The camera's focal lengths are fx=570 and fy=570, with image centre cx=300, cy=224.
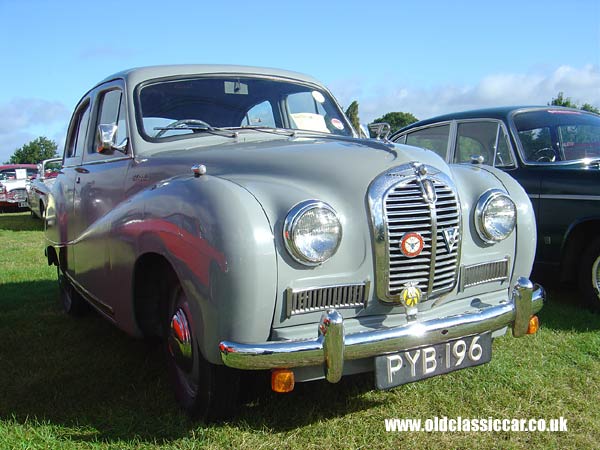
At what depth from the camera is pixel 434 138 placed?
6199 millimetres

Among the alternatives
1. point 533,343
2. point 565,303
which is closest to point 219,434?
point 533,343

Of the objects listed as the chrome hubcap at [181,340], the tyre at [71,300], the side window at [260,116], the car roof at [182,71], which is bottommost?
the tyre at [71,300]

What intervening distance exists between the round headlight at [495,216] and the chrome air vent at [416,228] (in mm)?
191

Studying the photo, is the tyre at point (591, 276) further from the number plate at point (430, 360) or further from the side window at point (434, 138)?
the number plate at point (430, 360)

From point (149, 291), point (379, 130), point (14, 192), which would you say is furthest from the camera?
point (14, 192)

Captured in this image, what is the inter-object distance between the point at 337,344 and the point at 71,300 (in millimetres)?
3235

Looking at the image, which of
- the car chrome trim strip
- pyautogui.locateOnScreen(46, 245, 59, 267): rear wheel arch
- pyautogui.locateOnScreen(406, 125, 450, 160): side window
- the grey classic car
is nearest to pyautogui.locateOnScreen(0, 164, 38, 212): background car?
pyautogui.locateOnScreen(46, 245, 59, 267): rear wheel arch

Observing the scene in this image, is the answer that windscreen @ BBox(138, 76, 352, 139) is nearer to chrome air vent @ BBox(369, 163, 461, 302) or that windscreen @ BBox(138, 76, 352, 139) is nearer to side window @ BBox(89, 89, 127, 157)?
side window @ BBox(89, 89, 127, 157)

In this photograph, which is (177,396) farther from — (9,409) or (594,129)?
(594,129)

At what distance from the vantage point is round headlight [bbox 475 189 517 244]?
2.88 m

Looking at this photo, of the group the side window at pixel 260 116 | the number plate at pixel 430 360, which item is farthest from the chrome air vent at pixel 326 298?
the side window at pixel 260 116

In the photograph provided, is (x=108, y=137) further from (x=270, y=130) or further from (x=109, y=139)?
→ (x=270, y=130)

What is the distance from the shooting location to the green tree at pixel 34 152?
53406mm

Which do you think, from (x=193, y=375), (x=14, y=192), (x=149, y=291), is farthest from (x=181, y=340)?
(x=14, y=192)
